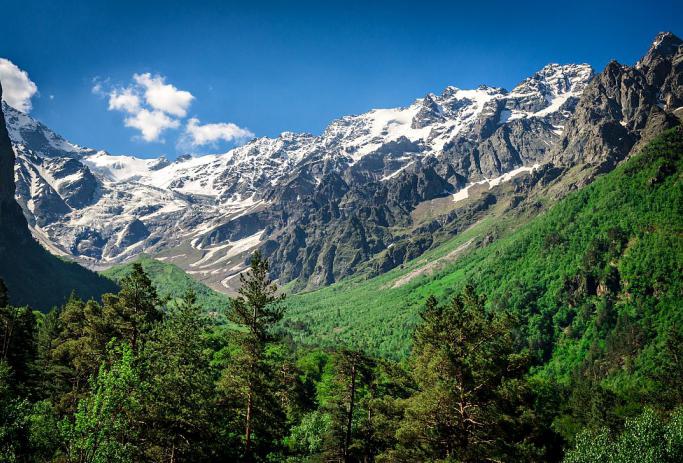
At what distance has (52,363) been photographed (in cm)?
5991

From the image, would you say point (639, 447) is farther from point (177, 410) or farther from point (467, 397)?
point (177, 410)

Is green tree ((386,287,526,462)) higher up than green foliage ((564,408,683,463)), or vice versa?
green tree ((386,287,526,462))

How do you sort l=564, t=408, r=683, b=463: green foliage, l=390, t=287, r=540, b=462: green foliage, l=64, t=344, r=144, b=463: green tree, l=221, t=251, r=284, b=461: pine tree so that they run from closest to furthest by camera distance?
1. l=64, t=344, r=144, b=463: green tree
2. l=390, t=287, r=540, b=462: green foliage
3. l=221, t=251, r=284, b=461: pine tree
4. l=564, t=408, r=683, b=463: green foliage

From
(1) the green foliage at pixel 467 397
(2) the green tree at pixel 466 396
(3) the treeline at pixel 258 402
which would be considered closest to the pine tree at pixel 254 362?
(3) the treeline at pixel 258 402

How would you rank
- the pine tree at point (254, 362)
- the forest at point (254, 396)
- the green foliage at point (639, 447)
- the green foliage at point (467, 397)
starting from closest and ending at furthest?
the forest at point (254, 396), the green foliage at point (467, 397), the pine tree at point (254, 362), the green foliage at point (639, 447)

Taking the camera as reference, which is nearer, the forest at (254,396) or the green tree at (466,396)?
the forest at (254,396)

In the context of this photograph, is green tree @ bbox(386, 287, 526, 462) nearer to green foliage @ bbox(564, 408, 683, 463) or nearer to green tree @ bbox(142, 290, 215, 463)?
green foliage @ bbox(564, 408, 683, 463)

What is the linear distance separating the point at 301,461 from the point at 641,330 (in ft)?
517

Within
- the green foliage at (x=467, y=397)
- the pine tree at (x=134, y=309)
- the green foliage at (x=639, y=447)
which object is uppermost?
the pine tree at (x=134, y=309)

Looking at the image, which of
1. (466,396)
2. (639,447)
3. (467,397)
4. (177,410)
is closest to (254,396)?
(177,410)

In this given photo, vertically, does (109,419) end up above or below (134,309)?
below

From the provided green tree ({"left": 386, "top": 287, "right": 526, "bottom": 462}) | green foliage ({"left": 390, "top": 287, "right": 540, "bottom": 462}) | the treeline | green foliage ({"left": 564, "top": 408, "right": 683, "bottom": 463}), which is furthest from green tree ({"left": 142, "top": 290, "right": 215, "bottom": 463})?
green foliage ({"left": 564, "top": 408, "right": 683, "bottom": 463})

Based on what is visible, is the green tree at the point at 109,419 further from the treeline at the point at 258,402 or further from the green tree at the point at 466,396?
the green tree at the point at 466,396

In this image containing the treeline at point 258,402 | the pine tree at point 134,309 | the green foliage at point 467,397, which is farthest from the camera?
the pine tree at point 134,309
